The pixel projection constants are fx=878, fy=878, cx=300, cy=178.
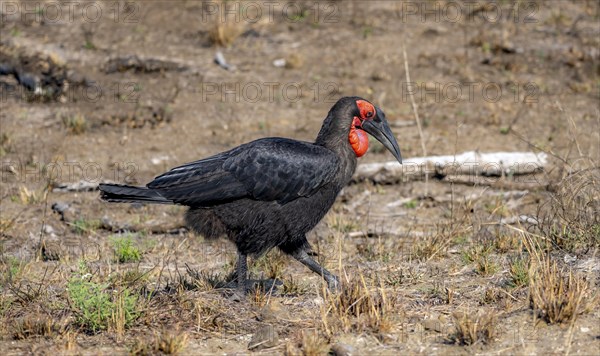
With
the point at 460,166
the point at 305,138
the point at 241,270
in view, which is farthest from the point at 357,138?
the point at 305,138

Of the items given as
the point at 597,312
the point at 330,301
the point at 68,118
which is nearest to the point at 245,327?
the point at 330,301

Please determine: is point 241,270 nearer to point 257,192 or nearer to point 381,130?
point 257,192

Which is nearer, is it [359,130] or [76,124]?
[359,130]

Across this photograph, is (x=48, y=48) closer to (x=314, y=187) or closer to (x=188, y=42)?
(x=188, y=42)

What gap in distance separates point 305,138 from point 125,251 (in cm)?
414

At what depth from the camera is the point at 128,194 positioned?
6.34 metres

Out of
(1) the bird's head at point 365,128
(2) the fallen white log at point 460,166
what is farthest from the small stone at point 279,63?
(1) the bird's head at point 365,128

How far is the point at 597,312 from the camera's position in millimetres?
5656

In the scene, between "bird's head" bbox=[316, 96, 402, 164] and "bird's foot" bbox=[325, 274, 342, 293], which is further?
"bird's head" bbox=[316, 96, 402, 164]

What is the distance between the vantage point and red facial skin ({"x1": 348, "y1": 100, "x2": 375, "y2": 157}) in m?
6.70

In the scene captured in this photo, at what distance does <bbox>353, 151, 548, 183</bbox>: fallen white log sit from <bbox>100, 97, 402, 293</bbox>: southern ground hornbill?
10.9 feet

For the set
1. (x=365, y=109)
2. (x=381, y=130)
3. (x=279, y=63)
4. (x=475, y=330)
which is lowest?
(x=279, y=63)

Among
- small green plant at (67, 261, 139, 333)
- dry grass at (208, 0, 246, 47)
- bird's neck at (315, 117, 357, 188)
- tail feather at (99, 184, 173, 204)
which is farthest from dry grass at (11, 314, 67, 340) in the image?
dry grass at (208, 0, 246, 47)

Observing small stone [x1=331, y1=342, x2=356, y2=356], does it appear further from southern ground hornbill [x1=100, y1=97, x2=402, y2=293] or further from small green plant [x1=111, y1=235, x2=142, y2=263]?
small green plant [x1=111, y1=235, x2=142, y2=263]
